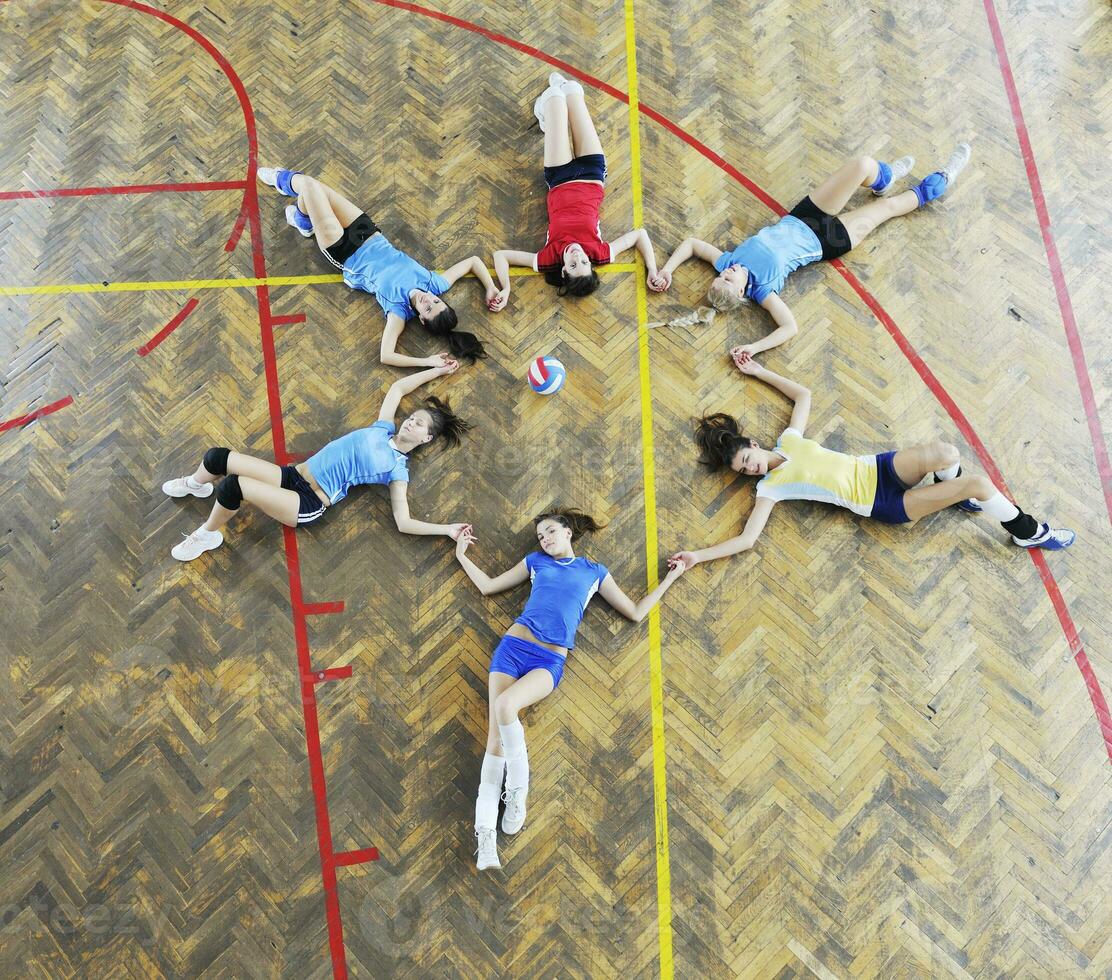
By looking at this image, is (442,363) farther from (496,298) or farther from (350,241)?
(350,241)

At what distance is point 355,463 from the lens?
5.44 meters

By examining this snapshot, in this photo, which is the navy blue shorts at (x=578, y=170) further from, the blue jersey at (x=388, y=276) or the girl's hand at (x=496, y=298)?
the blue jersey at (x=388, y=276)

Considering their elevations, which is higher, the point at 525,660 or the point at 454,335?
the point at 454,335

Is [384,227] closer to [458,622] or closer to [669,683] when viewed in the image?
[458,622]

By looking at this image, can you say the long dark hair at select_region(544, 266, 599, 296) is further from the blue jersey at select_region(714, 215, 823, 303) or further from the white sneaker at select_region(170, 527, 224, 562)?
the white sneaker at select_region(170, 527, 224, 562)

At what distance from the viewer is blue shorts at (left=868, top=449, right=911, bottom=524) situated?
5.36 meters

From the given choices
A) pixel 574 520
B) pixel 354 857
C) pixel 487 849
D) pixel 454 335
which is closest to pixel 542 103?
pixel 454 335

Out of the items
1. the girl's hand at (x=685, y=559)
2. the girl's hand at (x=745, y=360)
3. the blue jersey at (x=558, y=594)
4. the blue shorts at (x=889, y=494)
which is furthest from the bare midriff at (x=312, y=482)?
the blue shorts at (x=889, y=494)

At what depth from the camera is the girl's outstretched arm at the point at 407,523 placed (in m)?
5.41

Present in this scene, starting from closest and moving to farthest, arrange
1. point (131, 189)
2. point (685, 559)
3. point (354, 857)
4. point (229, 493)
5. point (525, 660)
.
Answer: point (354, 857)
point (525, 660)
point (229, 493)
point (685, 559)
point (131, 189)

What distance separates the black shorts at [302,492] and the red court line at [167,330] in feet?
4.73

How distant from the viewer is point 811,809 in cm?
490

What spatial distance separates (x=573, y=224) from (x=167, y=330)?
9.33ft

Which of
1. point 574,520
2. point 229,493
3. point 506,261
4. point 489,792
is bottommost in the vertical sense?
point 489,792
